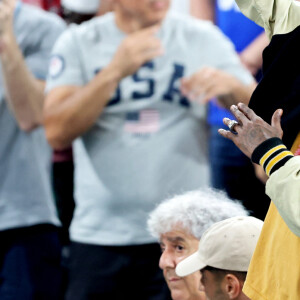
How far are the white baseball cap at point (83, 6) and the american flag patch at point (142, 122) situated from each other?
3.87 ft

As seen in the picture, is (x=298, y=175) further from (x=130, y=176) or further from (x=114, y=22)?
(x=114, y=22)

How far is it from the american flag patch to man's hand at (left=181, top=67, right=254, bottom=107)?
17cm

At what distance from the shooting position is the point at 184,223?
329cm

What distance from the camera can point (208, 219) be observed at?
326cm

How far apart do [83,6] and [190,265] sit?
2.42 m

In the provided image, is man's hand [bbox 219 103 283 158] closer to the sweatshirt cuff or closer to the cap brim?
the sweatshirt cuff

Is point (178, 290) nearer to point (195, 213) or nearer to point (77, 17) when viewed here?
point (195, 213)

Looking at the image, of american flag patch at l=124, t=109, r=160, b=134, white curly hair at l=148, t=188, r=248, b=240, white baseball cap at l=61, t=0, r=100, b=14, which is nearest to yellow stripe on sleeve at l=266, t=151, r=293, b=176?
white curly hair at l=148, t=188, r=248, b=240

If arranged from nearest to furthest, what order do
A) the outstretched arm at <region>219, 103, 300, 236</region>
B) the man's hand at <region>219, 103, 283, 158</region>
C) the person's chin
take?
the outstretched arm at <region>219, 103, 300, 236</region> → the man's hand at <region>219, 103, 283, 158</region> → the person's chin

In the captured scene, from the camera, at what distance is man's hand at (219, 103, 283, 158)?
2146 mm

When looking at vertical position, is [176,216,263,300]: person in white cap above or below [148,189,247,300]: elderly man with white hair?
above

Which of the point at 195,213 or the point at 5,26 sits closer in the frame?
the point at 195,213

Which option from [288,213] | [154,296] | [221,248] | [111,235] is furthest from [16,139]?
[288,213]

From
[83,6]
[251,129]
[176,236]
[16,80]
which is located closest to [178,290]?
[176,236]
